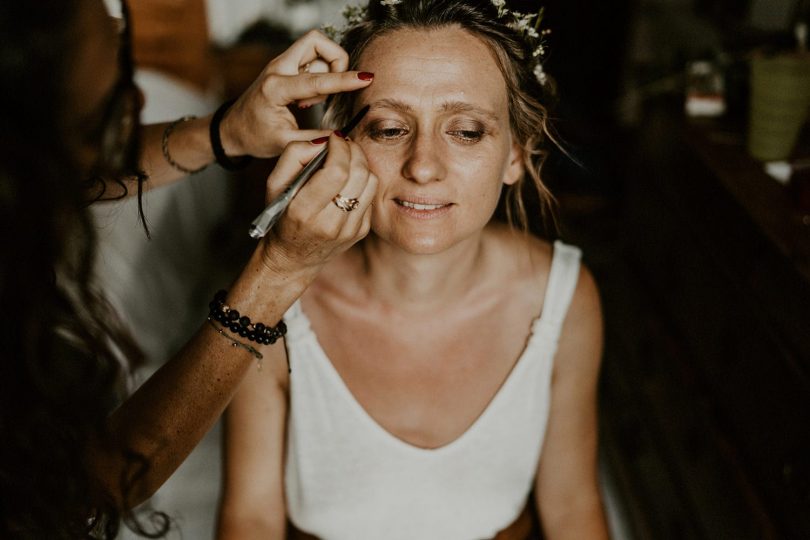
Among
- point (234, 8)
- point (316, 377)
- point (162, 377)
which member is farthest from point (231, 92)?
point (162, 377)

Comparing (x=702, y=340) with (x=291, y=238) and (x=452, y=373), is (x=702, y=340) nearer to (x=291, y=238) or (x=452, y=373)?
(x=452, y=373)

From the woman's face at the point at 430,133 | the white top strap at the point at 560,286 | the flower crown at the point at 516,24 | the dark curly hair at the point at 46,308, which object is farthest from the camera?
the white top strap at the point at 560,286

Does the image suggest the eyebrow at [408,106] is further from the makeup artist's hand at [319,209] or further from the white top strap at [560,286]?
the white top strap at [560,286]

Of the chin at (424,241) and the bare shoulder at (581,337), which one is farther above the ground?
the chin at (424,241)

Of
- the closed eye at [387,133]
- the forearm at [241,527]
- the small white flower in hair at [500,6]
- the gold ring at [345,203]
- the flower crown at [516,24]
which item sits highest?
the small white flower in hair at [500,6]

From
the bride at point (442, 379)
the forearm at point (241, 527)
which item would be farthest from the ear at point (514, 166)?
the forearm at point (241, 527)

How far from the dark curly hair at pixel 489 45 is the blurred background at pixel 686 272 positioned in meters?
0.16

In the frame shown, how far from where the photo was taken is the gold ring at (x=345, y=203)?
0.96 m

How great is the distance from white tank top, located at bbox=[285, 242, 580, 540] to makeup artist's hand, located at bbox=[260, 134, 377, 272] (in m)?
0.53

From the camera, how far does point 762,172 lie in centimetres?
202

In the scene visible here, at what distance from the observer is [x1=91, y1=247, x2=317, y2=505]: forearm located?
3.28ft

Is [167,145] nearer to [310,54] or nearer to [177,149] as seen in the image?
[177,149]

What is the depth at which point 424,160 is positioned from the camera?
127 cm

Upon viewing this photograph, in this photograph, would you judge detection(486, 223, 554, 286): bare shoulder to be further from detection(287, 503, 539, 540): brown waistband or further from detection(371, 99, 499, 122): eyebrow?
detection(287, 503, 539, 540): brown waistband
